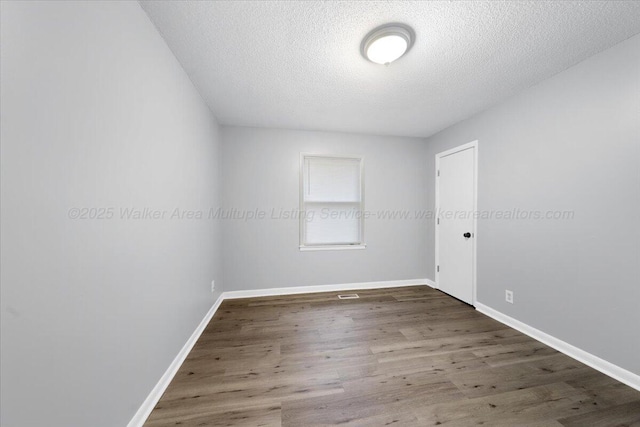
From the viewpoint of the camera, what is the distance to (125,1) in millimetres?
1202

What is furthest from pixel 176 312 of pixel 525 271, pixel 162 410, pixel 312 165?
pixel 525 271

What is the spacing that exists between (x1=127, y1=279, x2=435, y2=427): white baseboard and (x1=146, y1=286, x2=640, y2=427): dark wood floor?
0.18ft

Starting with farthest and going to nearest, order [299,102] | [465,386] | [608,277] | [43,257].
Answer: [299,102] < [608,277] < [465,386] < [43,257]

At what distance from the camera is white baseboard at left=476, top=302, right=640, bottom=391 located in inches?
62.7

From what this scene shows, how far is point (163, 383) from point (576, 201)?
3.58m

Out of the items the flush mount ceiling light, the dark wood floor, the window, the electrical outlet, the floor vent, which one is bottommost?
the dark wood floor

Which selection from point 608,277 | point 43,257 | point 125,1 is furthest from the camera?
point 608,277

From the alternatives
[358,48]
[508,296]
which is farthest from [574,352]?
[358,48]

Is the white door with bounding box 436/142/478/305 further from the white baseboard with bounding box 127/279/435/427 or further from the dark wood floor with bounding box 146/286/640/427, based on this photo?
the dark wood floor with bounding box 146/286/640/427

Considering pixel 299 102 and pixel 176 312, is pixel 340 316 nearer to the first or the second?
pixel 176 312

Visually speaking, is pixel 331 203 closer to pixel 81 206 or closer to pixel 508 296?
pixel 508 296

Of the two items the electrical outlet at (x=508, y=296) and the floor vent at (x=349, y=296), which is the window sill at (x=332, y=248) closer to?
the floor vent at (x=349, y=296)

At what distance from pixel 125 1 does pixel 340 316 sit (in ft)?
10.2

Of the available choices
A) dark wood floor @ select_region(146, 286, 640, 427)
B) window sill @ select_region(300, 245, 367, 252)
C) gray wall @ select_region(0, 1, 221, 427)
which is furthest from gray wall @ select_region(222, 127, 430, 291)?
gray wall @ select_region(0, 1, 221, 427)
